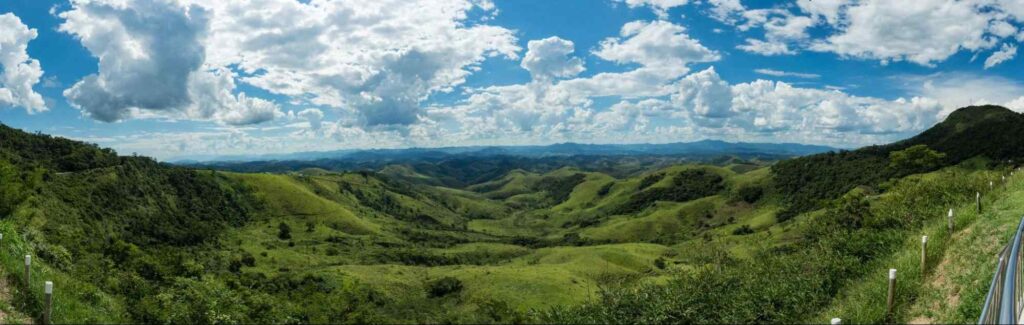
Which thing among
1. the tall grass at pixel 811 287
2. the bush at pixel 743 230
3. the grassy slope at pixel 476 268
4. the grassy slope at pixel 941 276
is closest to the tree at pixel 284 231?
the grassy slope at pixel 476 268

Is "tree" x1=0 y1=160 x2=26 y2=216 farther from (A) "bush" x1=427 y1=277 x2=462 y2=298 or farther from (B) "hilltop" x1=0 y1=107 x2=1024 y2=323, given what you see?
(A) "bush" x1=427 y1=277 x2=462 y2=298

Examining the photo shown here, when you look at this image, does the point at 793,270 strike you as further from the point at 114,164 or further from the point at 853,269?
the point at 114,164

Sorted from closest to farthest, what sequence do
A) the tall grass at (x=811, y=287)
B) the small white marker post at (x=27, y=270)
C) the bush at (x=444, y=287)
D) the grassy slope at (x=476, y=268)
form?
the small white marker post at (x=27, y=270), the tall grass at (x=811, y=287), the grassy slope at (x=476, y=268), the bush at (x=444, y=287)

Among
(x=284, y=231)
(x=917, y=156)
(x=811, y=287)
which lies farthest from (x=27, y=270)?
(x=917, y=156)

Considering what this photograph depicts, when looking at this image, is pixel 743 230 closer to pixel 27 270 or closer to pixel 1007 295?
pixel 1007 295

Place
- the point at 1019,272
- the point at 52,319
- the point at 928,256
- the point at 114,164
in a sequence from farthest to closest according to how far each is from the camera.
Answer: the point at 114,164 → the point at 928,256 → the point at 52,319 → the point at 1019,272

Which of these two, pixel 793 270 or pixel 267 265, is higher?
pixel 793 270

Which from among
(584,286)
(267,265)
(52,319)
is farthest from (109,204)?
(52,319)

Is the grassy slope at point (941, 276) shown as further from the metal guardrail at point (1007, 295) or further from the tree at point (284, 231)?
the tree at point (284, 231)
